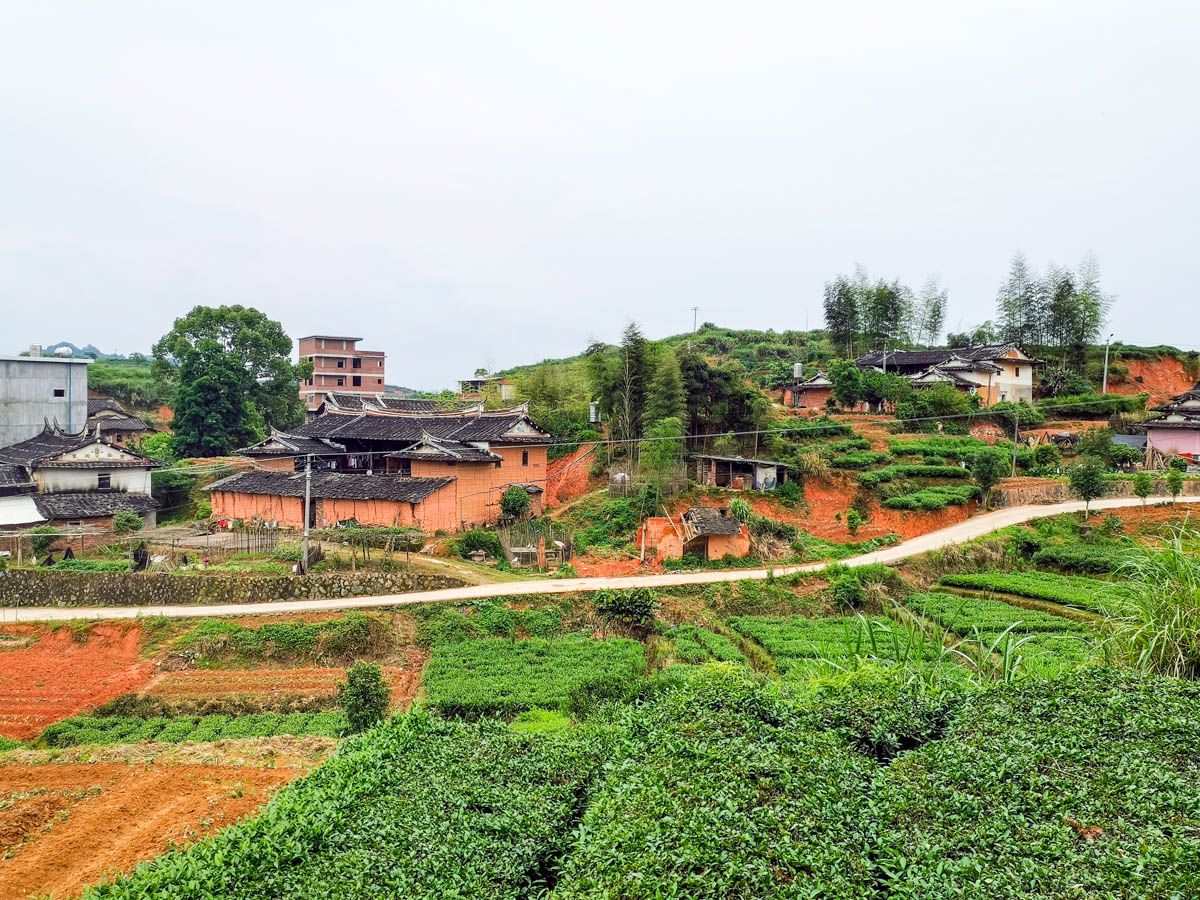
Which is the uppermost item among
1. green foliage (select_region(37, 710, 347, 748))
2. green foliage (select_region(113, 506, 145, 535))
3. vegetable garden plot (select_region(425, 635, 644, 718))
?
green foliage (select_region(113, 506, 145, 535))

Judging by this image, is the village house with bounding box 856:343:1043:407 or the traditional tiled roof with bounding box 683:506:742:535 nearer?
the traditional tiled roof with bounding box 683:506:742:535

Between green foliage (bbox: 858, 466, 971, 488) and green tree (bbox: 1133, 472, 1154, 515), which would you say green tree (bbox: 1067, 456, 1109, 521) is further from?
green foliage (bbox: 858, 466, 971, 488)

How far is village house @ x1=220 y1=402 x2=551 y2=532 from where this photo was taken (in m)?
25.8

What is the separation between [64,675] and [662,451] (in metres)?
19.8

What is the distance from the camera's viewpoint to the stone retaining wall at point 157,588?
20.1 meters

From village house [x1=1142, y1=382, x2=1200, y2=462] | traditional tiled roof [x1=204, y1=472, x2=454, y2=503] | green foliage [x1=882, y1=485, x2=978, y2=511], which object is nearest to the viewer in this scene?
traditional tiled roof [x1=204, y1=472, x2=454, y2=503]

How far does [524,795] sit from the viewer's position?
727 cm

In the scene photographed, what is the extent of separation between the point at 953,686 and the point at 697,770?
3.74 m

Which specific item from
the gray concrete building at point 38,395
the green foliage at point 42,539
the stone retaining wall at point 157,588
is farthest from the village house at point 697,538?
the gray concrete building at point 38,395

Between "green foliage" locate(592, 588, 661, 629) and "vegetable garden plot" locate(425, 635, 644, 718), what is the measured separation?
2.96 ft

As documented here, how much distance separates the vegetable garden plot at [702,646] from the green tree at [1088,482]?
16.3 meters

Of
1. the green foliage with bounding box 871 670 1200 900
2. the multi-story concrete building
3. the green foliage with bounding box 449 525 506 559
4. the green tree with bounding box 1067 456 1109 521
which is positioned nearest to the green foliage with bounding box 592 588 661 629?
the green foliage with bounding box 449 525 506 559

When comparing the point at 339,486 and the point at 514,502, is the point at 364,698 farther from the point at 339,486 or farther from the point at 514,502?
the point at 339,486

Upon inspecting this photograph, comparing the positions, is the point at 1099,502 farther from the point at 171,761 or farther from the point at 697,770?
the point at 171,761
